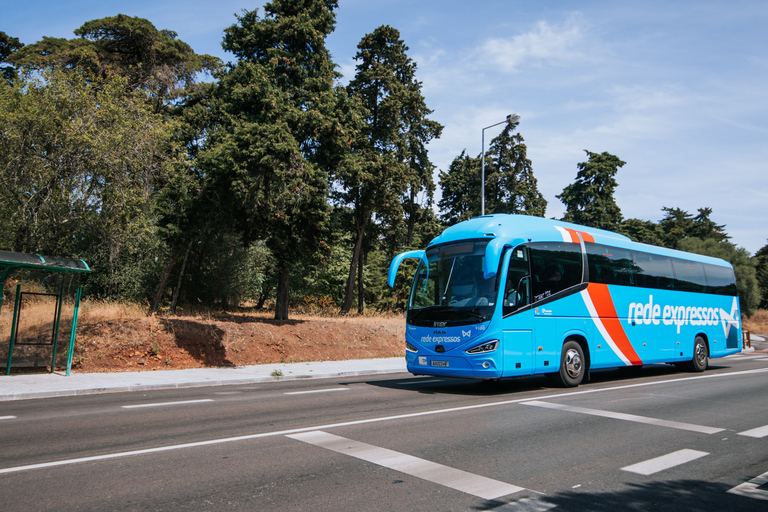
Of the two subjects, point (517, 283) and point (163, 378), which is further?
point (163, 378)

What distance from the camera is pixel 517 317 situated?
11094 mm

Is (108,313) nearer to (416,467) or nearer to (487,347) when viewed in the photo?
(487,347)

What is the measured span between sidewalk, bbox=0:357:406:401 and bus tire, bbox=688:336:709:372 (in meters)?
8.93

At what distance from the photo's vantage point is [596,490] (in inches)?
191

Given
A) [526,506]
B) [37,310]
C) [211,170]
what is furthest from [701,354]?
[37,310]

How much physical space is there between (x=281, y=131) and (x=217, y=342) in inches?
285

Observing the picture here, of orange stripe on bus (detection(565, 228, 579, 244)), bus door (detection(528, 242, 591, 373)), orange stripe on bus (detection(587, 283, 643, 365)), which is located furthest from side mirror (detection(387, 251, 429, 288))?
orange stripe on bus (detection(587, 283, 643, 365))

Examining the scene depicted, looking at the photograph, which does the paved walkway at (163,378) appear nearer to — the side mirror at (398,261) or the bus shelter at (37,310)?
the bus shelter at (37,310)

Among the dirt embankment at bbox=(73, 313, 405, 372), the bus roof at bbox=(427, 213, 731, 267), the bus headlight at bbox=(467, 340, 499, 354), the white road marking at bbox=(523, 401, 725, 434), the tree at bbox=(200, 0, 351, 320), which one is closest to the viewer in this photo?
the white road marking at bbox=(523, 401, 725, 434)

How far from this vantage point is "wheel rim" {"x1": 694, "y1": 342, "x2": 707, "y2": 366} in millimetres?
16969

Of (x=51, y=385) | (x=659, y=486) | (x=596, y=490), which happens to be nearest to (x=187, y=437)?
(x=596, y=490)

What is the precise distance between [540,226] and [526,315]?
2192mm

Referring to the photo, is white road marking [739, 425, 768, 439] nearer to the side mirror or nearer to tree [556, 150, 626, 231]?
the side mirror

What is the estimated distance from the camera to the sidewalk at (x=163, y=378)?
37.2 feet
